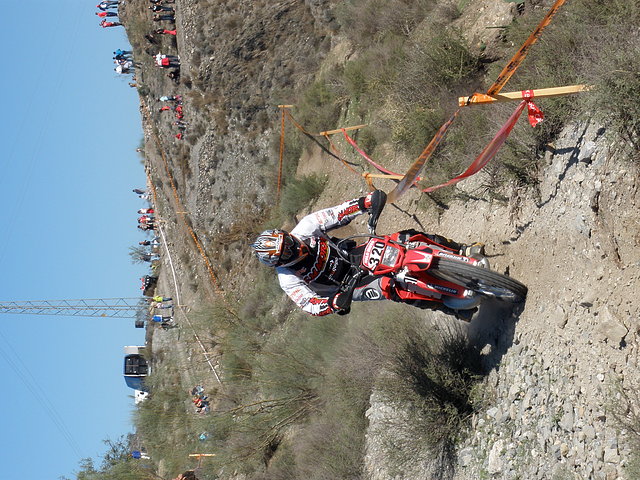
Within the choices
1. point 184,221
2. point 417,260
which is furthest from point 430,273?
point 184,221

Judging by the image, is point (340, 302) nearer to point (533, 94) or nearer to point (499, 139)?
point (499, 139)

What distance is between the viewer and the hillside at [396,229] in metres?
6.74

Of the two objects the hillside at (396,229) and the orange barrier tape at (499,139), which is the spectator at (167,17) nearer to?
the hillside at (396,229)

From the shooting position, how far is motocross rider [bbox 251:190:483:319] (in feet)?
26.1

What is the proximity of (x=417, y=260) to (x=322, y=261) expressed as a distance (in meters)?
1.41

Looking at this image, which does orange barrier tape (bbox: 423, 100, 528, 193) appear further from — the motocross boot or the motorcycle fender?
the motorcycle fender

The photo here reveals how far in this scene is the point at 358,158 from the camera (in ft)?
52.2

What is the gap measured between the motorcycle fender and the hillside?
1.40 m

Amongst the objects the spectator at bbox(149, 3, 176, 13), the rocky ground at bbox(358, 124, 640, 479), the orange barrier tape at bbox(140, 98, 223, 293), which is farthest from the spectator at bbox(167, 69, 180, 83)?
the rocky ground at bbox(358, 124, 640, 479)

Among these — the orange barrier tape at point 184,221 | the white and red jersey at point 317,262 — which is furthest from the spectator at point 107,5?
the white and red jersey at point 317,262

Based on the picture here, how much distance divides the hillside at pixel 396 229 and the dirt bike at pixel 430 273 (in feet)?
1.95

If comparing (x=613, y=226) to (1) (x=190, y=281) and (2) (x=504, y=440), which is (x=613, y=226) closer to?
(2) (x=504, y=440)

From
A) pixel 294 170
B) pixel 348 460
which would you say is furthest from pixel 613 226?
pixel 294 170

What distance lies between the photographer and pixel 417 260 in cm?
755
